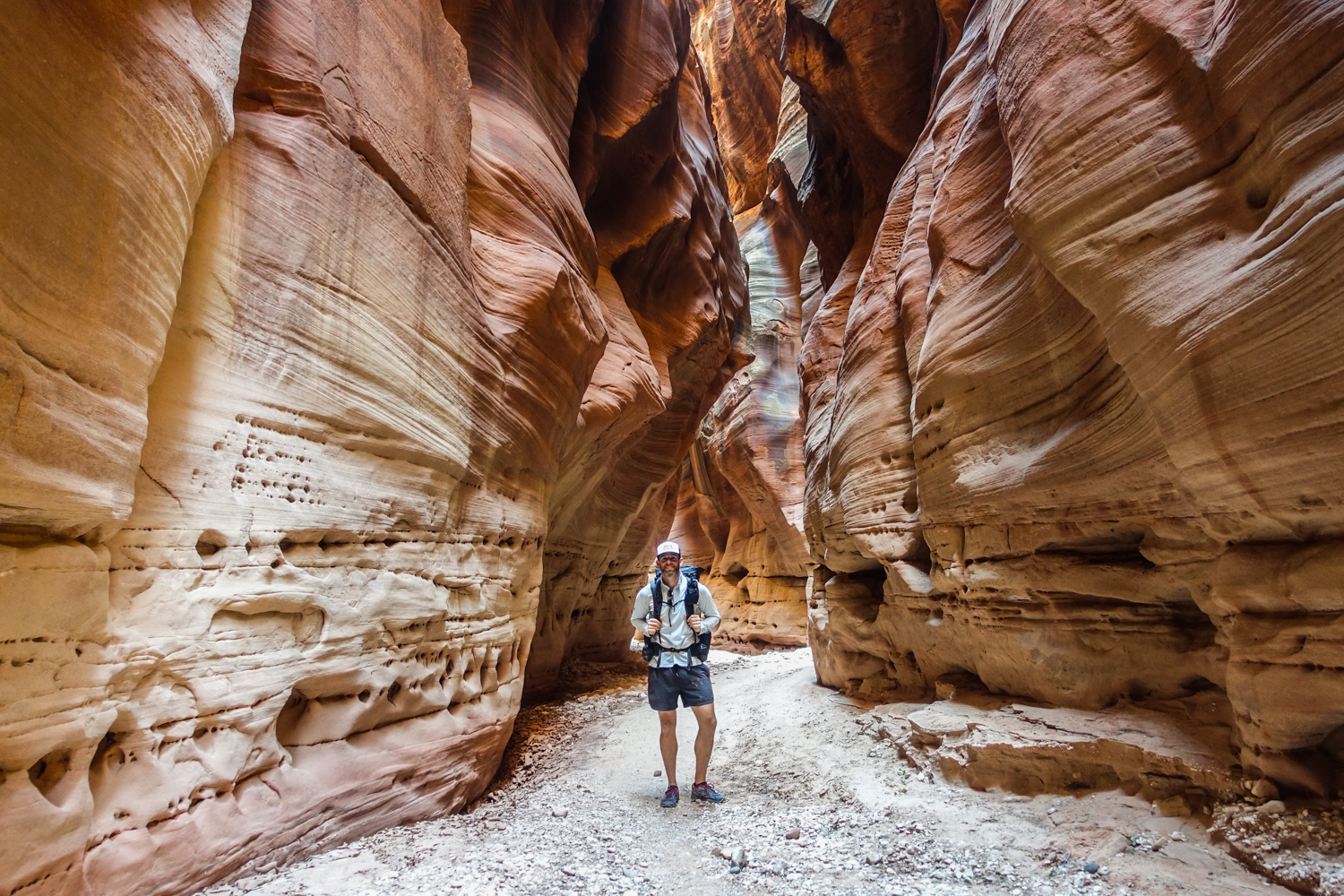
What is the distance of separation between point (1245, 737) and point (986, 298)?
130 inches

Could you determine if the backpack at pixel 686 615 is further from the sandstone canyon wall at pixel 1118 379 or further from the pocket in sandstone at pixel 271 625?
the sandstone canyon wall at pixel 1118 379

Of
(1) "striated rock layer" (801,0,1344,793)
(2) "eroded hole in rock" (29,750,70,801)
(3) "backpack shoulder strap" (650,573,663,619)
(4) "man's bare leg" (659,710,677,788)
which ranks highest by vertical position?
(1) "striated rock layer" (801,0,1344,793)

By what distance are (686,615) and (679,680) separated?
465 millimetres

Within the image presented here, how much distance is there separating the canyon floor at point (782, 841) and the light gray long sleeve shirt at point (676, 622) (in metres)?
1.03

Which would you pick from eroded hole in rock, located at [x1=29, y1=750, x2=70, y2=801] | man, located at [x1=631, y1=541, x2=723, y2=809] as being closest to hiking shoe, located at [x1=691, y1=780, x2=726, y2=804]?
man, located at [x1=631, y1=541, x2=723, y2=809]

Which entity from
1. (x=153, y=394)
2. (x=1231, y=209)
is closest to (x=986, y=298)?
(x=1231, y=209)

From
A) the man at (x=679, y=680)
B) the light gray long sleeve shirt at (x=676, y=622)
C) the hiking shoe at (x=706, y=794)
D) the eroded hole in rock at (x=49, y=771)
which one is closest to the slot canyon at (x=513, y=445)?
the eroded hole in rock at (x=49, y=771)

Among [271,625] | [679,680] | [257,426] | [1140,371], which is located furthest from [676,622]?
[1140,371]

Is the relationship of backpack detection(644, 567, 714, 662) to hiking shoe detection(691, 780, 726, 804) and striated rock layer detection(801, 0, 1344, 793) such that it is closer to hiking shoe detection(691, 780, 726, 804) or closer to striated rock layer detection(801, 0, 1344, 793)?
hiking shoe detection(691, 780, 726, 804)

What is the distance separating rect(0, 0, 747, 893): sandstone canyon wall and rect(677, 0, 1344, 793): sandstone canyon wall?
12.5 ft

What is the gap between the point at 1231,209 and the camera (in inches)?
121

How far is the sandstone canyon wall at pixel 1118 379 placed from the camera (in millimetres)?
2783

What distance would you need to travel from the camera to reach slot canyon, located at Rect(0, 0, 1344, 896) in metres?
2.40

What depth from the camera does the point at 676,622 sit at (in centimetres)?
462
